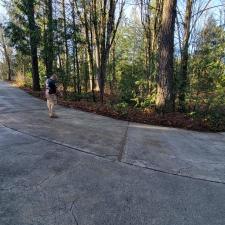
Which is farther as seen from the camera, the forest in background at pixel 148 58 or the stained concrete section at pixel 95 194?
the forest in background at pixel 148 58

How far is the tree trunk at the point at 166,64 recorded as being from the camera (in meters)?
9.16

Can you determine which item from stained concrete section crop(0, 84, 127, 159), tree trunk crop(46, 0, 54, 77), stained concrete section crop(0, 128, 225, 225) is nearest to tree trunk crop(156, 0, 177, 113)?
stained concrete section crop(0, 84, 127, 159)

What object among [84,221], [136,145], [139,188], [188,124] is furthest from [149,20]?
[84,221]

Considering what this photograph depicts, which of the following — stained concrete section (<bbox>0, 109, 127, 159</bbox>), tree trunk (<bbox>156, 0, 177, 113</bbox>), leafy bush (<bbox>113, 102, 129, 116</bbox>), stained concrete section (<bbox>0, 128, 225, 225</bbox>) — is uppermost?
tree trunk (<bbox>156, 0, 177, 113</bbox>)

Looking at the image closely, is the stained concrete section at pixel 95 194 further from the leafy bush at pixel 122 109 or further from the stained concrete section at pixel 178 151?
the leafy bush at pixel 122 109

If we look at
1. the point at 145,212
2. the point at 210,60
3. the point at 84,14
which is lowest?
the point at 145,212

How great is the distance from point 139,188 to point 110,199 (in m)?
0.57

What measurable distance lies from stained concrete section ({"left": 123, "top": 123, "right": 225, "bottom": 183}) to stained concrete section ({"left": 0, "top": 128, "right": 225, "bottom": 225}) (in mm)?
382

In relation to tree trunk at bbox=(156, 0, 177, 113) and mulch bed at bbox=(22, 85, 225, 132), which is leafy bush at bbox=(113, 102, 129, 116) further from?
tree trunk at bbox=(156, 0, 177, 113)

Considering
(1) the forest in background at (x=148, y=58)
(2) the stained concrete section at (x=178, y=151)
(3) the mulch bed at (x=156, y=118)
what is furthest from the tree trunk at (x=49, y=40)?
(2) the stained concrete section at (x=178, y=151)

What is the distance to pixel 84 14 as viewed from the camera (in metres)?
12.4

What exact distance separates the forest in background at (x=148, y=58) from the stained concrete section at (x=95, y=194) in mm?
4492

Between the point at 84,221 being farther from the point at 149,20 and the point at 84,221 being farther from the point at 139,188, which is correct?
the point at 149,20

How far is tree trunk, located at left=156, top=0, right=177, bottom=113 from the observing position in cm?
916
